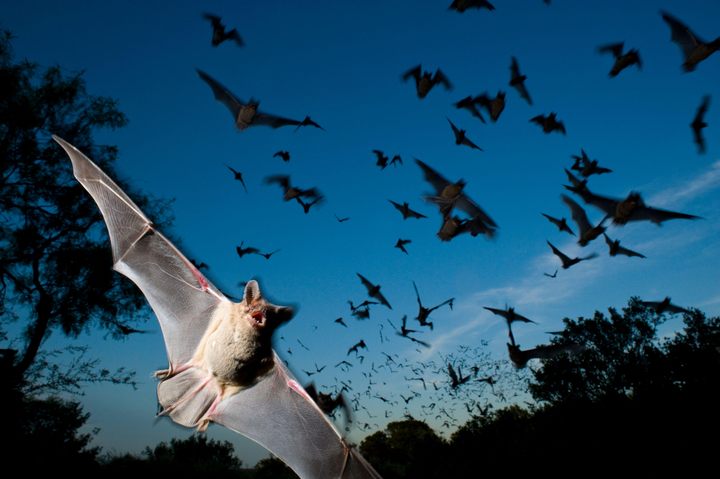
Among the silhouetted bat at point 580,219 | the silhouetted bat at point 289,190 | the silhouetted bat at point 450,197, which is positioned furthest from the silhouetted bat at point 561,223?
the silhouetted bat at point 289,190

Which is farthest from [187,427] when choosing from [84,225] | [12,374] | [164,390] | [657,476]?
[84,225]

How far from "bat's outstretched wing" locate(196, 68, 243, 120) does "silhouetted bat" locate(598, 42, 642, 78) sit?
26.0 feet

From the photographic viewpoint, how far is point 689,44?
A: 24.9 feet

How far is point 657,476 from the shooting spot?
631cm

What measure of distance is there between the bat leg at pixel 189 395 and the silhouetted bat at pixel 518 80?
8798mm

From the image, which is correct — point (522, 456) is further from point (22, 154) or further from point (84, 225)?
point (22, 154)

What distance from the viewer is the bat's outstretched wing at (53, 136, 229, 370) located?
16.3 ft

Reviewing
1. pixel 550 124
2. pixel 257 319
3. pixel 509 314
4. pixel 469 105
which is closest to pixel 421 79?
pixel 469 105

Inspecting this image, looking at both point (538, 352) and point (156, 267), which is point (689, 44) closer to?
point (538, 352)

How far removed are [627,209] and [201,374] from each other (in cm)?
850

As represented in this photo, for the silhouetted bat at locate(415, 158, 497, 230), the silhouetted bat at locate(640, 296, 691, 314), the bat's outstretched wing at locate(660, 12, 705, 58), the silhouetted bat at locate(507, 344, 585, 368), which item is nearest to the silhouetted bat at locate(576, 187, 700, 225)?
the silhouetted bat at locate(640, 296, 691, 314)

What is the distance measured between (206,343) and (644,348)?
50488 millimetres

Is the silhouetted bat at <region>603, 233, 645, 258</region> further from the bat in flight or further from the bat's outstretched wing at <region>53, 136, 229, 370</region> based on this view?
the bat's outstretched wing at <region>53, 136, 229, 370</region>

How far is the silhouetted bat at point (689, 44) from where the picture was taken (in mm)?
7289
